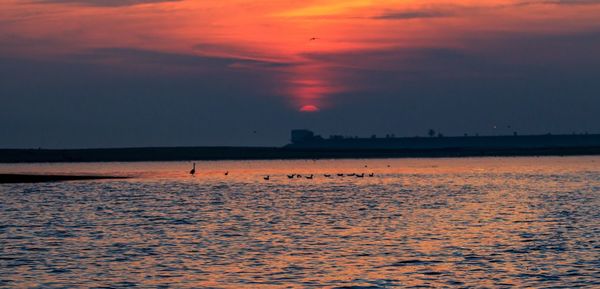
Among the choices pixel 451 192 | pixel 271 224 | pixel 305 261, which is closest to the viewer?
pixel 305 261

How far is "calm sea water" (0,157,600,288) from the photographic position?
2909cm

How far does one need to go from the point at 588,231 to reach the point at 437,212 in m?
13.9

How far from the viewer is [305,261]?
32.6 m

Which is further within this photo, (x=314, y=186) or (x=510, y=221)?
(x=314, y=186)

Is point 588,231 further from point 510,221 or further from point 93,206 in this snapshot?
point 93,206

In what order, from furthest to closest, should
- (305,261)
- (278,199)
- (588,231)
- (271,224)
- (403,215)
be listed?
1. (278,199)
2. (403,215)
3. (271,224)
4. (588,231)
5. (305,261)

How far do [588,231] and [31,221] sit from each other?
2780cm

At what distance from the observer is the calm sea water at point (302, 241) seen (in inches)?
1145

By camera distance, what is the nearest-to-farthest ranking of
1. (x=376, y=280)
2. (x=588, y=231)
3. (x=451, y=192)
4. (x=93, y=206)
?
(x=376, y=280), (x=588, y=231), (x=93, y=206), (x=451, y=192)

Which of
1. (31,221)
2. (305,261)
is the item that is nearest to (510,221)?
(305,261)

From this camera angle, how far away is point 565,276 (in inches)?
1136

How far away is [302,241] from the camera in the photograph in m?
38.9

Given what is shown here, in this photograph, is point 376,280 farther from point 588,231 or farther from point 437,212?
point 437,212

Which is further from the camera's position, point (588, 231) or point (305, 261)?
point (588, 231)
